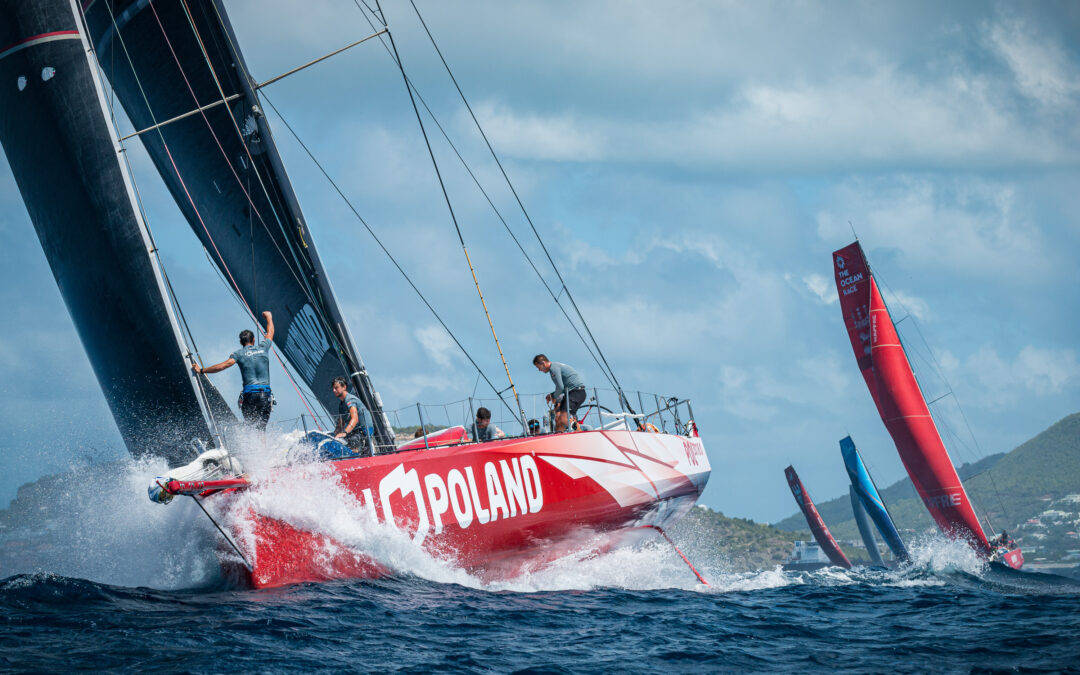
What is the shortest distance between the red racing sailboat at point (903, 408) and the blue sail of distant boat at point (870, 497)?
1.66m

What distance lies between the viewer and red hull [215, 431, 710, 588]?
19.1 ft

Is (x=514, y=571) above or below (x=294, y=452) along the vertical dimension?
below

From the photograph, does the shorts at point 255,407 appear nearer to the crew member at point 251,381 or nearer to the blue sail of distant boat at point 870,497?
the crew member at point 251,381

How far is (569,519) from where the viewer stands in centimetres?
750

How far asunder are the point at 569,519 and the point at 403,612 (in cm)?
254

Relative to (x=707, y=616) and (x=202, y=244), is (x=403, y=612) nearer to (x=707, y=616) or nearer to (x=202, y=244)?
(x=707, y=616)

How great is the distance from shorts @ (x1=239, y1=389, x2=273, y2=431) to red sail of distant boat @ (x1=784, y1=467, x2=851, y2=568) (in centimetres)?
2607

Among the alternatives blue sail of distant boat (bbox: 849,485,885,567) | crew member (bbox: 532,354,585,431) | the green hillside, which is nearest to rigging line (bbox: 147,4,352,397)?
crew member (bbox: 532,354,585,431)

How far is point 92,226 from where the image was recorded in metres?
6.29

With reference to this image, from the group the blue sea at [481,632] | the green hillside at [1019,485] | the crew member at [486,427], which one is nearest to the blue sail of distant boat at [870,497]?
the blue sea at [481,632]

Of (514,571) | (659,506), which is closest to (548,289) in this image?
(659,506)

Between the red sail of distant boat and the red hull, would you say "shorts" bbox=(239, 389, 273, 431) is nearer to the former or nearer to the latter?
the red hull

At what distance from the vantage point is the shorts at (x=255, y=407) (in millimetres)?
6141

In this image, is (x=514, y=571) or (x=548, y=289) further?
(x=548, y=289)
